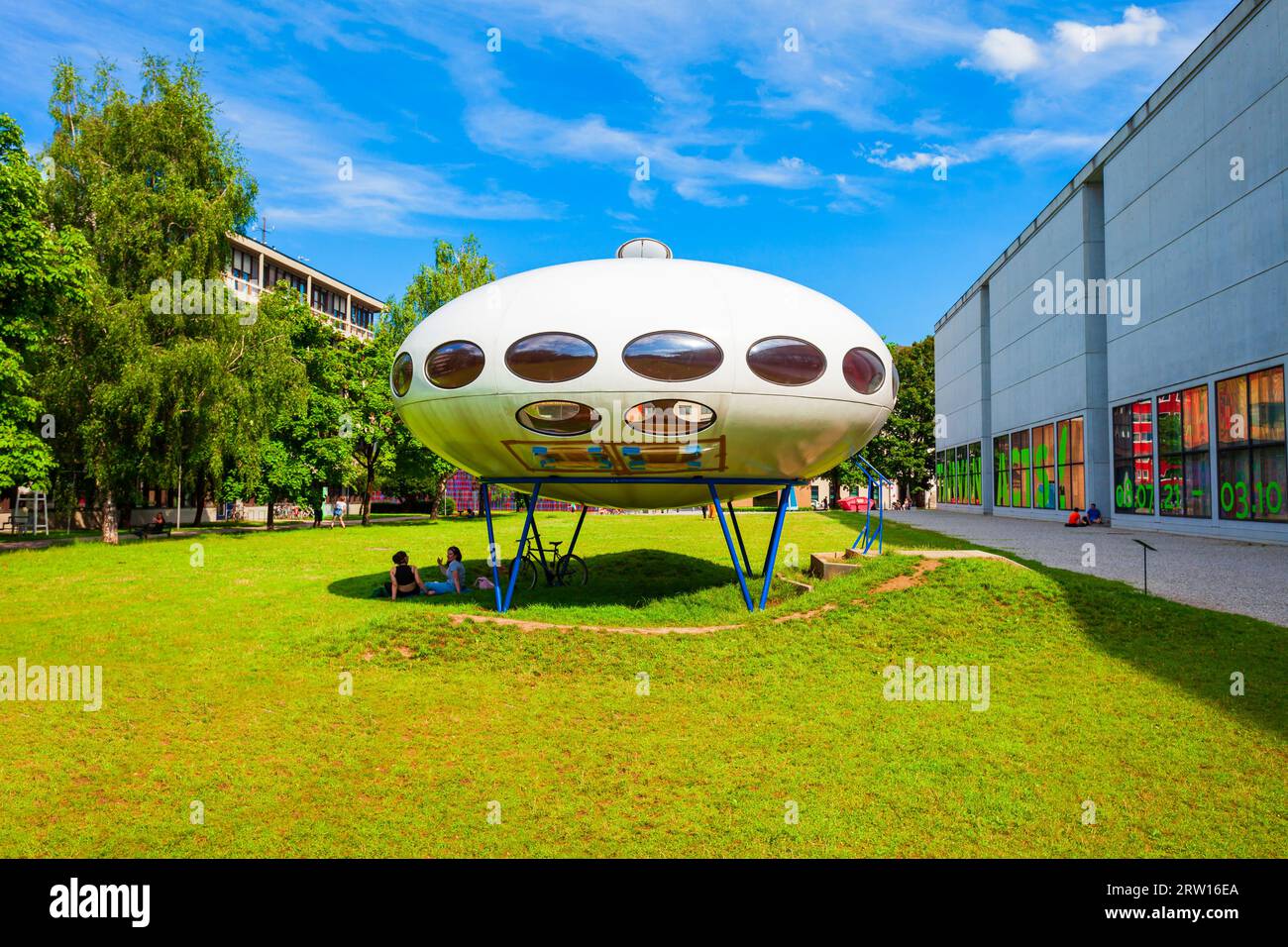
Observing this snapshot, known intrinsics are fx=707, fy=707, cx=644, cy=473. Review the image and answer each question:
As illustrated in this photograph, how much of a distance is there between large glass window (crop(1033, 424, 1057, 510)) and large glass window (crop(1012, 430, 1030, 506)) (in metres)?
1.72

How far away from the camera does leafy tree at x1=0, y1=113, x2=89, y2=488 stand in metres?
22.2

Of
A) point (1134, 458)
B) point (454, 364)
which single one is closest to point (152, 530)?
point (454, 364)

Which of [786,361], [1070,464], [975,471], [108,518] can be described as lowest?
[108,518]

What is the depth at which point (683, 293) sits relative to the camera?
11328mm

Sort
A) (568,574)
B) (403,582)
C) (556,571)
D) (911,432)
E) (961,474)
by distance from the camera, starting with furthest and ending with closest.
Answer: (911,432) → (961,474) → (568,574) → (556,571) → (403,582)

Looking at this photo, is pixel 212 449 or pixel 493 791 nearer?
pixel 493 791

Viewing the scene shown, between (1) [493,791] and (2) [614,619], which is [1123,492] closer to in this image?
(2) [614,619]

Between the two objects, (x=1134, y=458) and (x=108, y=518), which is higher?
(x=1134, y=458)

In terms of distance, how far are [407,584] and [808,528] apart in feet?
77.1

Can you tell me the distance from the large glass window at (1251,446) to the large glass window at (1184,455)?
1.09 m

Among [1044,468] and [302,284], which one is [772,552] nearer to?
[1044,468]

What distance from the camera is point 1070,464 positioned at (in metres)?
43.6

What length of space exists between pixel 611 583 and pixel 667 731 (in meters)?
9.26

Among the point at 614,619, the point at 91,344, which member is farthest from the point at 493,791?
the point at 91,344
